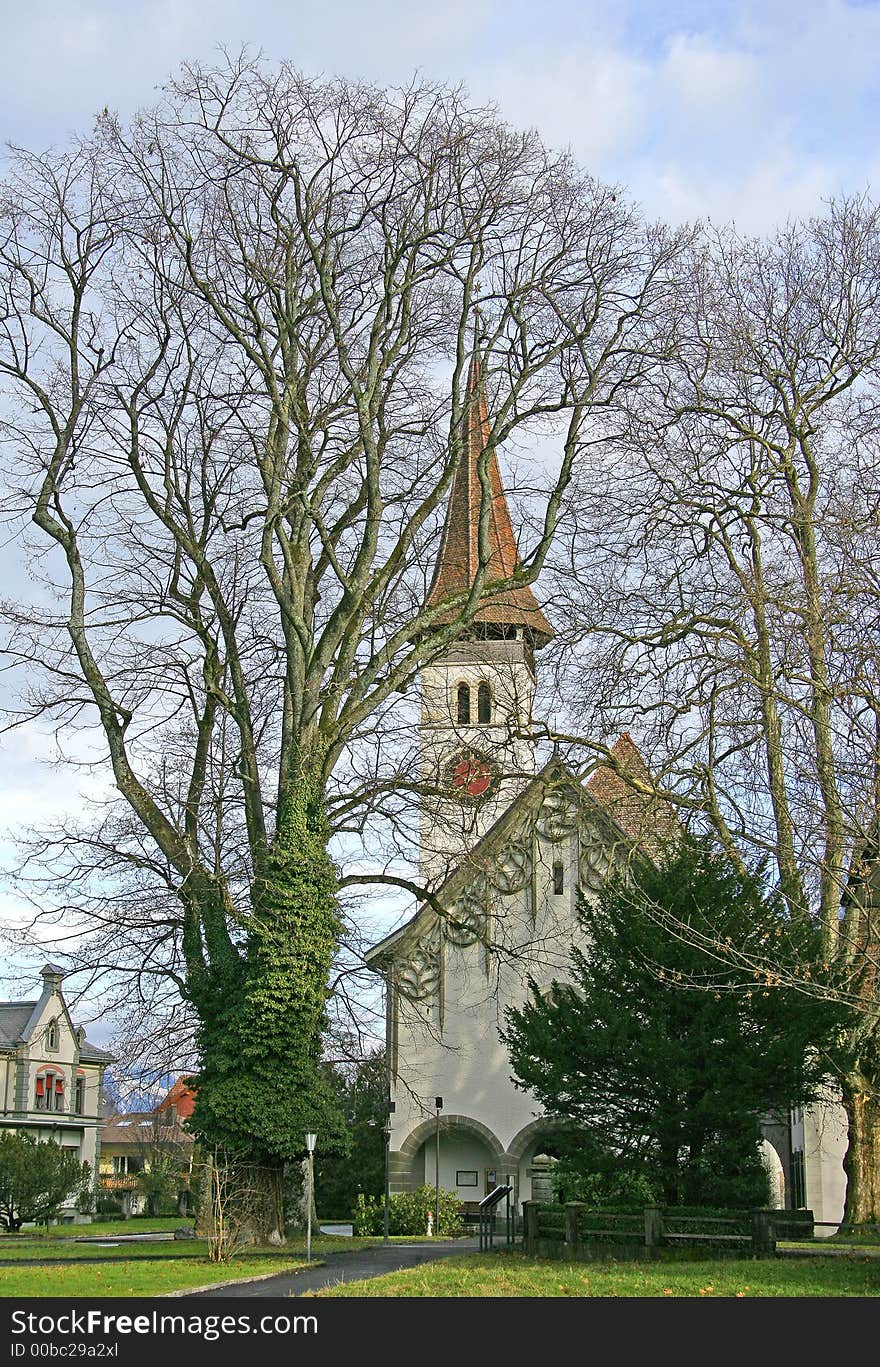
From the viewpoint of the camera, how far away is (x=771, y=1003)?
66.1ft

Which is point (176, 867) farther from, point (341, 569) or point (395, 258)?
point (395, 258)

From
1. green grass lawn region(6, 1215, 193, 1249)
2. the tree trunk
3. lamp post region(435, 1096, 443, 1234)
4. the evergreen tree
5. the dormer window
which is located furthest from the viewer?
the dormer window

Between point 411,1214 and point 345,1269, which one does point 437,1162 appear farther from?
point 345,1269

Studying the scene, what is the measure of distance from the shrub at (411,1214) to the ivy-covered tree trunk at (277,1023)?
1160cm

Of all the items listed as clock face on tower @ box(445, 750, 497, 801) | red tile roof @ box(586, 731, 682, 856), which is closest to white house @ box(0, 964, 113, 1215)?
clock face on tower @ box(445, 750, 497, 801)

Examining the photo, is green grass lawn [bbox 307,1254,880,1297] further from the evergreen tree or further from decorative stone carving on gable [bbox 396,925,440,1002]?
decorative stone carving on gable [bbox 396,925,440,1002]

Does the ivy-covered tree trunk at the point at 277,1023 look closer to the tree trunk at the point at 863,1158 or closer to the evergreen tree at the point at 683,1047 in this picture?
the evergreen tree at the point at 683,1047

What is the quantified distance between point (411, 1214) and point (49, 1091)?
3152 cm

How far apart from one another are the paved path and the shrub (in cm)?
482

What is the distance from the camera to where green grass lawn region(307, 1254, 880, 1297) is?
1385 cm

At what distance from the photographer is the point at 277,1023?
2248cm

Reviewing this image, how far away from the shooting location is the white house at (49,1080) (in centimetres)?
5741
